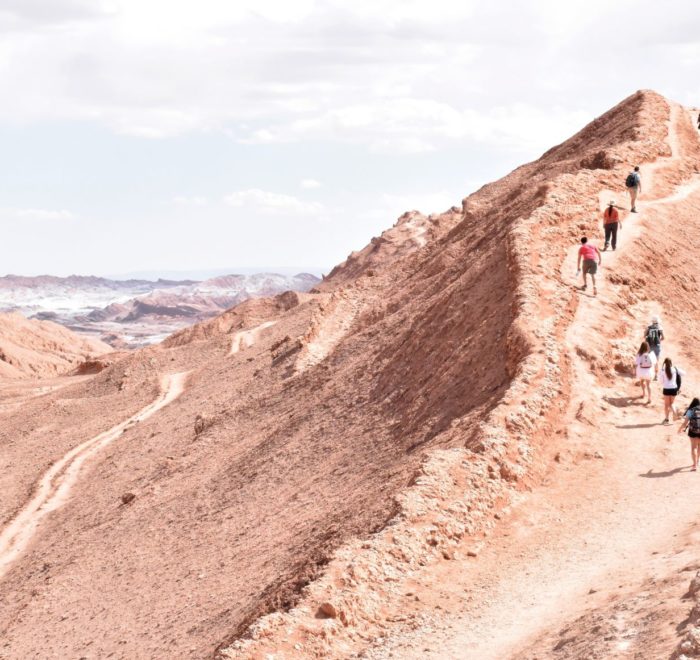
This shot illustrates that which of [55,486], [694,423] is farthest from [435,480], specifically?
[55,486]

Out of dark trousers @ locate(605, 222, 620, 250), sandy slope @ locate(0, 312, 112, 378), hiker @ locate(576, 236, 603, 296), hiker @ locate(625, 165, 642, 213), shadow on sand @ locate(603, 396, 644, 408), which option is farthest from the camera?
sandy slope @ locate(0, 312, 112, 378)

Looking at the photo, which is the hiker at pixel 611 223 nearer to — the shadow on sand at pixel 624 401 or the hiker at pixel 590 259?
the hiker at pixel 590 259

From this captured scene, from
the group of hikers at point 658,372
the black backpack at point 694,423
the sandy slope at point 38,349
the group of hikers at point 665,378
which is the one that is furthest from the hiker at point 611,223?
the sandy slope at point 38,349

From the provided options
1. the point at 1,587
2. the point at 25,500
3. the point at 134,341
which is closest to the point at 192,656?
the point at 1,587

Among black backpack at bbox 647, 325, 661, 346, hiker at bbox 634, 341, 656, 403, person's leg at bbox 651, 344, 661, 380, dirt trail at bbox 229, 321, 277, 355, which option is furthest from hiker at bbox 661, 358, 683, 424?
dirt trail at bbox 229, 321, 277, 355

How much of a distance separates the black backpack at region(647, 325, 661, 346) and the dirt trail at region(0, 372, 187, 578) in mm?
17755

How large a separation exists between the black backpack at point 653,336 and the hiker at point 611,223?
4536 millimetres

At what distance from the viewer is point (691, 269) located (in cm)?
2345

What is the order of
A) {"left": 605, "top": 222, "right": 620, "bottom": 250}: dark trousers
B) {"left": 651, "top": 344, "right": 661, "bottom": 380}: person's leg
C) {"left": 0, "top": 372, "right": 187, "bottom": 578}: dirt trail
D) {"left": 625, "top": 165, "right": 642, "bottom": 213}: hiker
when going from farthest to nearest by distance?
1. {"left": 0, "top": 372, "right": 187, "bottom": 578}: dirt trail
2. {"left": 625, "top": 165, "right": 642, "bottom": 213}: hiker
3. {"left": 605, "top": 222, "right": 620, "bottom": 250}: dark trousers
4. {"left": 651, "top": 344, "right": 661, "bottom": 380}: person's leg

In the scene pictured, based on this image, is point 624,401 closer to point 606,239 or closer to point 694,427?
point 694,427

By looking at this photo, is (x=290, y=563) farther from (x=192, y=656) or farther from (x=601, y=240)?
(x=601, y=240)

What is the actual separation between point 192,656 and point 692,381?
10437 millimetres

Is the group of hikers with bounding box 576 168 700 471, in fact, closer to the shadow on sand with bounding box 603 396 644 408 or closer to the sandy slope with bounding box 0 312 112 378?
the shadow on sand with bounding box 603 396 644 408

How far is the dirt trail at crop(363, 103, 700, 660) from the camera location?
12.3 m
